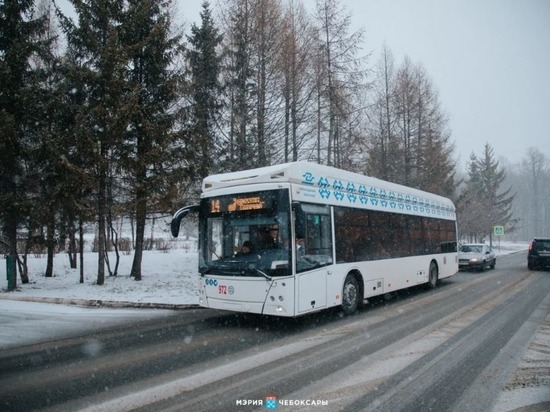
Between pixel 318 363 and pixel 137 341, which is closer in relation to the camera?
pixel 318 363

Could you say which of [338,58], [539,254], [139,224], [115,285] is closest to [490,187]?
[539,254]

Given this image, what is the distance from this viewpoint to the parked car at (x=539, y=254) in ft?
77.7

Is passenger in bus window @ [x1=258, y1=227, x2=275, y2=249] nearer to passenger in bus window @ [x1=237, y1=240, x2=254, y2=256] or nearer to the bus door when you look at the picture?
passenger in bus window @ [x1=237, y1=240, x2=254, y2=256]

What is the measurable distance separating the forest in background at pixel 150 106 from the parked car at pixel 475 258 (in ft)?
25.6

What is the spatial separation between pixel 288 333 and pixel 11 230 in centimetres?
1168

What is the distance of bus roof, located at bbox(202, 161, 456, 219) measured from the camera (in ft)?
28.0

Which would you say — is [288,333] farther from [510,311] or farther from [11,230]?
[11,230]

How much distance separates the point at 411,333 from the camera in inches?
326

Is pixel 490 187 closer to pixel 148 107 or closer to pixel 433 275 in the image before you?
pixel 433 275

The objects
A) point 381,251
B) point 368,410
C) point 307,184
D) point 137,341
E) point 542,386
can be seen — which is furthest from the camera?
point 381,251

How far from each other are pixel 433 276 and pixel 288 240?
9.79m

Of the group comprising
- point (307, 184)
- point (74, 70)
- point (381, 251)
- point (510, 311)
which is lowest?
point (510, 311)

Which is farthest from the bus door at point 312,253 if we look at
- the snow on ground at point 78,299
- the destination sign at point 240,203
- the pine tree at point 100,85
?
the pine tree at point 100,85

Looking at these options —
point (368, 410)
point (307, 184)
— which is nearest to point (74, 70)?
point (307, 184)
